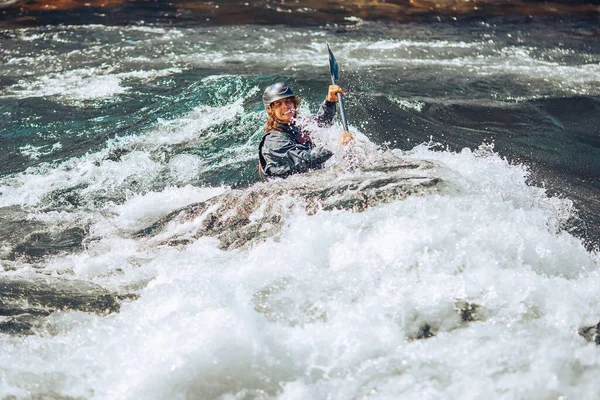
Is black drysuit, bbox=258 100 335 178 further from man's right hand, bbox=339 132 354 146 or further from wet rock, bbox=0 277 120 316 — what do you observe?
wet rock, bbox=0 277 120 316

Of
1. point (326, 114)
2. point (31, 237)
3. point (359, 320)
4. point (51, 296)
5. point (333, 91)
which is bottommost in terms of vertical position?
point (31, 237)

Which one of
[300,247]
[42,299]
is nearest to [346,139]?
[300,247]

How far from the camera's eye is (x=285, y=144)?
19.5 feet

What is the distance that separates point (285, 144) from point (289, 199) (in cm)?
72

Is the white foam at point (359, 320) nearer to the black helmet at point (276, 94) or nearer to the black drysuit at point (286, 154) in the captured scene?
the black drysuit at point (286, 154)

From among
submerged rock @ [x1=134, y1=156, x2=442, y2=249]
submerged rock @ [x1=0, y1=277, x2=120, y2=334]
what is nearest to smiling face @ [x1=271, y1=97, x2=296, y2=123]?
submerged rock @ [x1=134, y1=156, x2=442, y2=249]

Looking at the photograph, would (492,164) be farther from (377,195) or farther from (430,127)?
(430,127)

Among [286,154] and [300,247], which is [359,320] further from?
[286,154]

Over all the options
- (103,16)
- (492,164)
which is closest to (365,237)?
(492,164)

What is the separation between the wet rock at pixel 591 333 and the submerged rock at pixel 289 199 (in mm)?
1555

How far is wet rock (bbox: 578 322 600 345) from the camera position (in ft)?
12.5

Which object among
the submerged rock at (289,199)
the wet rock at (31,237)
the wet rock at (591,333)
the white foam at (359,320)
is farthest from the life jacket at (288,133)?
the wet rock at (591,333)

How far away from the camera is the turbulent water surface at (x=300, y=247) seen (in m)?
3.76

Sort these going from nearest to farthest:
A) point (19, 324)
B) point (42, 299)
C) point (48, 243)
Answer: point (19, 324)
point (42, 299)
point (48, 243)
